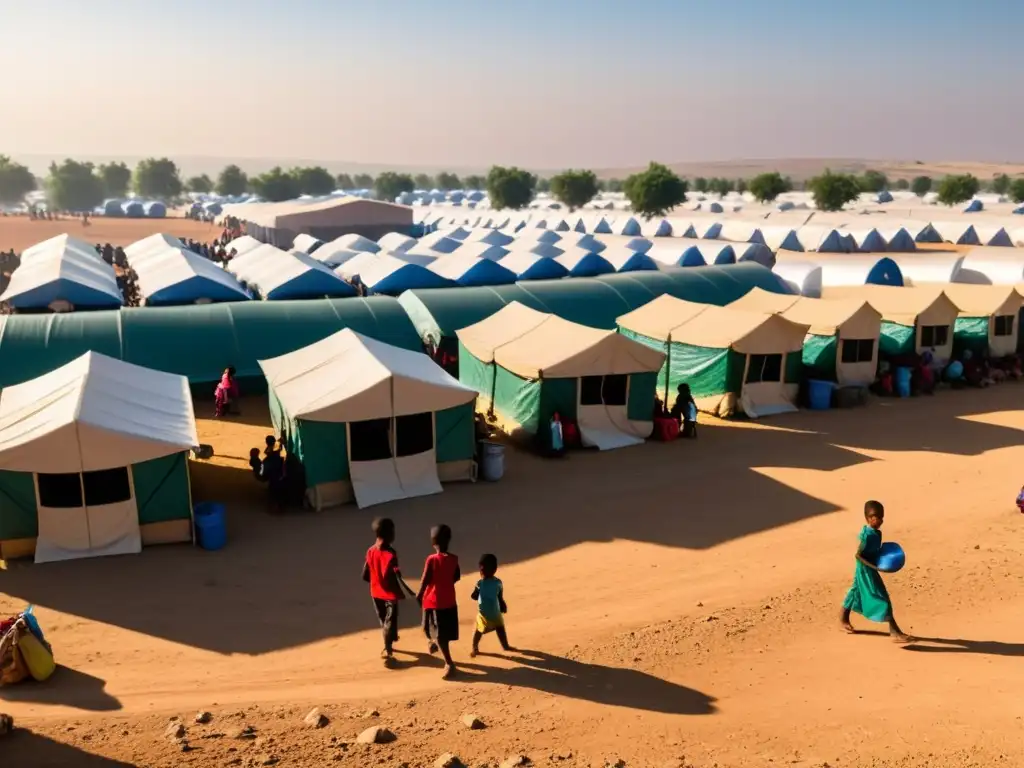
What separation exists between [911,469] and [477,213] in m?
57.0

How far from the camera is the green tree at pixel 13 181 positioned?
106812mm

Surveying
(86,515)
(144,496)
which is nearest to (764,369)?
(144,496)

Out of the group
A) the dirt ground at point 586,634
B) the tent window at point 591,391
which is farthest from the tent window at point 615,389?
the dirt ground at point 586,634

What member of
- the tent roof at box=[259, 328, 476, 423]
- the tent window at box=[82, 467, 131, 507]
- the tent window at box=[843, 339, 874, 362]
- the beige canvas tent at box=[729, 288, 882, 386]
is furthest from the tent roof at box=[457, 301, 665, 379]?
the tent window at box=[82, 467, 131, 507]

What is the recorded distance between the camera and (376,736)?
6367mm

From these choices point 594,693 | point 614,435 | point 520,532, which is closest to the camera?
point 594,693

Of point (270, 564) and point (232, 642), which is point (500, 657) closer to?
point (232, 642)

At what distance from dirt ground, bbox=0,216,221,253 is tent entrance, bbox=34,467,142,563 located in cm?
4855

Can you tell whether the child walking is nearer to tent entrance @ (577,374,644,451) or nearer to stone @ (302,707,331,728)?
stone @ (302,707,331,728)

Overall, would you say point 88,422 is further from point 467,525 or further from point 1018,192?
point 1018,192

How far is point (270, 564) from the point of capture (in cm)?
1012

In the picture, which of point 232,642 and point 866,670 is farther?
point 232,642

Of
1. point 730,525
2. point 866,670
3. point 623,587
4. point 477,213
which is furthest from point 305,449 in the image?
point 477,213

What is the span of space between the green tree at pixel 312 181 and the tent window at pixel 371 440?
313 ft
